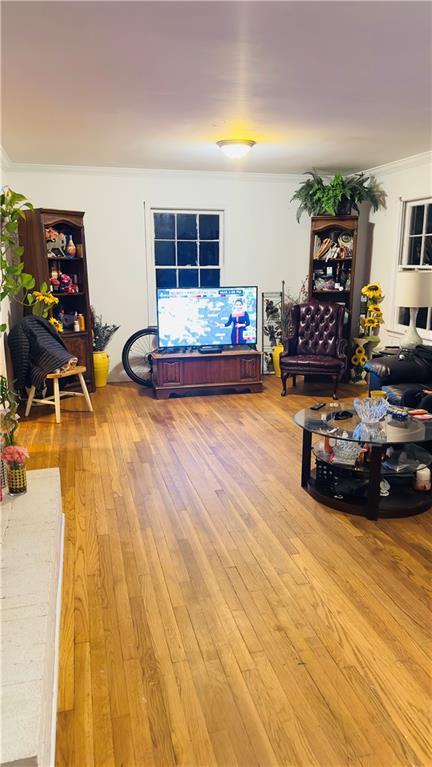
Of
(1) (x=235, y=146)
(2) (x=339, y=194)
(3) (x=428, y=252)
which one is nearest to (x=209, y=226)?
(2) (x=339, y=194)

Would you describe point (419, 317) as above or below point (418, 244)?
below

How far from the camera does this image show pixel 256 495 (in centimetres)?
357

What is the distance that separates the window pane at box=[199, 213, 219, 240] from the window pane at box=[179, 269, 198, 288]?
45 centimetres

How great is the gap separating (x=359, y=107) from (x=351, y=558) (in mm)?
2949

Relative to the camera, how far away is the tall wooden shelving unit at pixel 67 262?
18.5 feet

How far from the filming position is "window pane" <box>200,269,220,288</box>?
23.0 feet

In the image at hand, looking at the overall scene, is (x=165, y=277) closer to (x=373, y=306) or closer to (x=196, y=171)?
(x=196, y=171)

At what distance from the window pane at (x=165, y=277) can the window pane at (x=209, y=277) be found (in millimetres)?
377

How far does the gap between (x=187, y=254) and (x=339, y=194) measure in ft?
6.50

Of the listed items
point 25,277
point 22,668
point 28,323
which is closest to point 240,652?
point 22,668

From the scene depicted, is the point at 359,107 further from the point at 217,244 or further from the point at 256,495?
the point at 217,244

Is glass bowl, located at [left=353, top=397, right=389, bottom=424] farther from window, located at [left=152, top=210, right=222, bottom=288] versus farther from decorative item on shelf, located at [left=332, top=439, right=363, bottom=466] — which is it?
window, located at [left=152, top=210, right=222, bottom=288]

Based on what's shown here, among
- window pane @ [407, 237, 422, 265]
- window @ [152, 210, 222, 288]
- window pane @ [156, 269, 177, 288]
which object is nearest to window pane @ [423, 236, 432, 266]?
window pane @ [407, 237, 422, 265]

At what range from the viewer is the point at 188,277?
6965 millimetres
